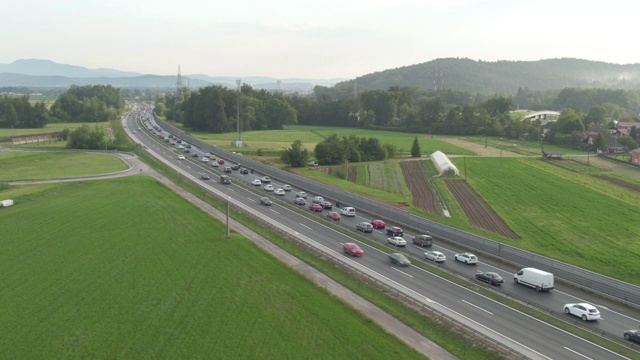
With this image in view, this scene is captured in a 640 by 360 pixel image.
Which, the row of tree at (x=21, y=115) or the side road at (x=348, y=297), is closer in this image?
the side road at (x=348, y=297)

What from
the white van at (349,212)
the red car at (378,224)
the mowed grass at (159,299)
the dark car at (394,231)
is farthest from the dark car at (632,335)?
the white van at (349,212)

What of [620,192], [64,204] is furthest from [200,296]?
[620,192]

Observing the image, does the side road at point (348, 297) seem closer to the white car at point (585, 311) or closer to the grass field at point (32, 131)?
the white car at point (585, 311)

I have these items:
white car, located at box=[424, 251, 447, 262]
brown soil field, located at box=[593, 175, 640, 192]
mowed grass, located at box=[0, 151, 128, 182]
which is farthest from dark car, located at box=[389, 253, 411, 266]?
mowed grass, located at box=[0, 151, 128, 182]

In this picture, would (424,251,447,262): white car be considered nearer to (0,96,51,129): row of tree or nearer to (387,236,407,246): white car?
(387,236,407,246): white car

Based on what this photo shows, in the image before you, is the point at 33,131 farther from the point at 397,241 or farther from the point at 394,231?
the point at 397,241

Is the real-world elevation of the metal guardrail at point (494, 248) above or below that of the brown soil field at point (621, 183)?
below
